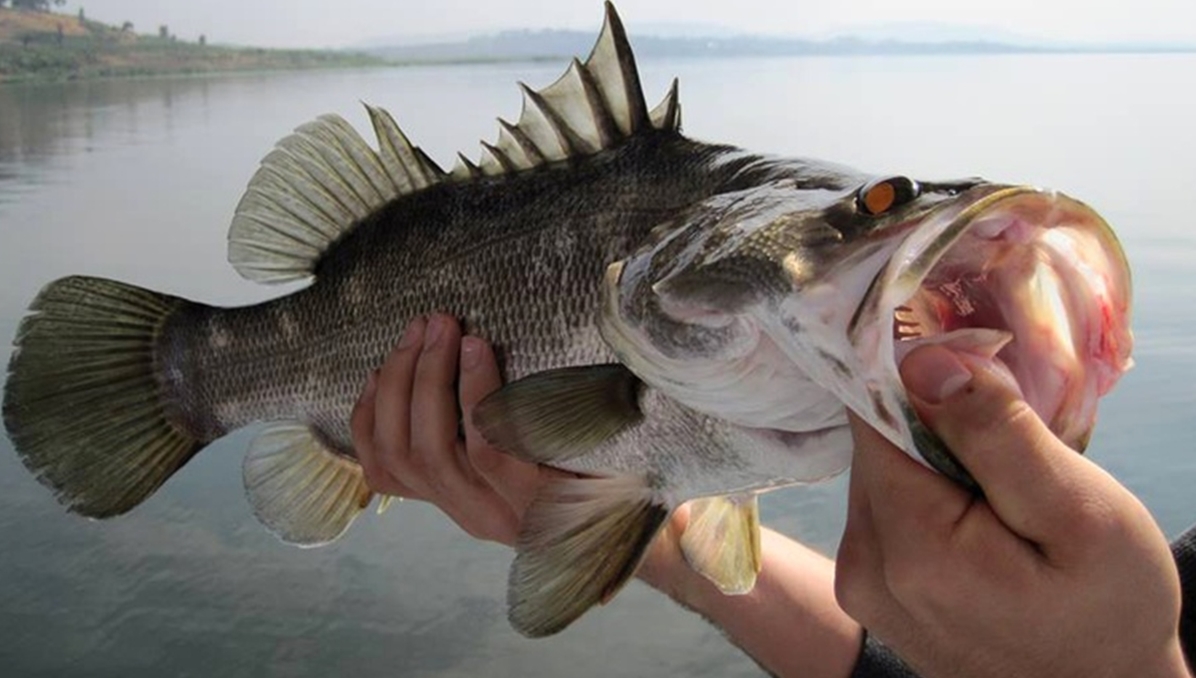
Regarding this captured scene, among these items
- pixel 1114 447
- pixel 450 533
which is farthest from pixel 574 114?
pixel 1114 447

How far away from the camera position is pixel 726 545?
1656 mm

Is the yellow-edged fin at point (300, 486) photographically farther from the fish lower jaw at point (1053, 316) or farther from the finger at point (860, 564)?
the fish lower jaw at point (1053, 316)

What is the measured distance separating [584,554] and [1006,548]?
2.16 ft

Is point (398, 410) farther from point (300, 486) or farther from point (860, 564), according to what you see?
point (860, 564)

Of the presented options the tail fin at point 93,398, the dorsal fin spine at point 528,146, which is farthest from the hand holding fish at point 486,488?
the tail fin at point 93,398

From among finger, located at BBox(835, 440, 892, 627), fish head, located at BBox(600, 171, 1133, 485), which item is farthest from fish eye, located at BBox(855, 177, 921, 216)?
finger, located at BBox(835, 440, 892, 627)

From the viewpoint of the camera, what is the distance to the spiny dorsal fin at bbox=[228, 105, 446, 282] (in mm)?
1789

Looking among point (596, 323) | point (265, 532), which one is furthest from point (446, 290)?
point (265, 532)

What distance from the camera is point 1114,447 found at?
4.09 metres

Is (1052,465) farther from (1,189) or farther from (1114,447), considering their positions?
(1,189)

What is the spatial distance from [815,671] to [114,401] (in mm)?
1225

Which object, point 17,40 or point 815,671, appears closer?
point 815,671

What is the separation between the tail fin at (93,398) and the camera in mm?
1883

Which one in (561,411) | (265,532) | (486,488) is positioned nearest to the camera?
(561,411)
